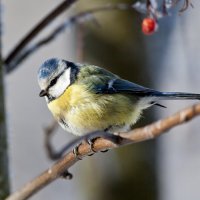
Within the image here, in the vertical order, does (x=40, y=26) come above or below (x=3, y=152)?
above

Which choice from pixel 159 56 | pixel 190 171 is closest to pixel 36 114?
pixel 190 171

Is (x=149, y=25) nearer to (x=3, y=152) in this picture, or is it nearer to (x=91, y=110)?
(x=91, y=110)

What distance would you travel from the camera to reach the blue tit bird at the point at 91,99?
4.28ft

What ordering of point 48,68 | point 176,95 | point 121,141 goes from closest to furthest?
point 121,141 → point 176,95 → point 48,68

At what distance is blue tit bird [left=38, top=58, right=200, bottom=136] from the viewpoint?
1.30 metres

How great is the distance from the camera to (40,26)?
3.77ft

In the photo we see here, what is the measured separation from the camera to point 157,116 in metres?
2.05

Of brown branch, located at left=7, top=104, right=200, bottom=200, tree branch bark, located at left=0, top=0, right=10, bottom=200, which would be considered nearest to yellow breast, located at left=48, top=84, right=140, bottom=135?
tree branch bark, located at left=0, top=0, right=10, bottom=200

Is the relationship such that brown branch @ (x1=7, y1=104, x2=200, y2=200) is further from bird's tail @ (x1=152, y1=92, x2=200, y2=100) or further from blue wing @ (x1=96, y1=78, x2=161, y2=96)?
blue wing @ (x1=96, y1=78, x2=161, y2=96)

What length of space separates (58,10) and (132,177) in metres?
1.04

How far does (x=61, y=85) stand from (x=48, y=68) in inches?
4.0

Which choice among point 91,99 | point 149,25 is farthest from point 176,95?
point 91,99

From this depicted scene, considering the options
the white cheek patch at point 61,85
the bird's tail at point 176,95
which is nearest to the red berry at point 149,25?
the bird's tail at point 176,95

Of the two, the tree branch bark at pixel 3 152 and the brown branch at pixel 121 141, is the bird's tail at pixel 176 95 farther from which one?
the tree branch bark at pixel 3 152
